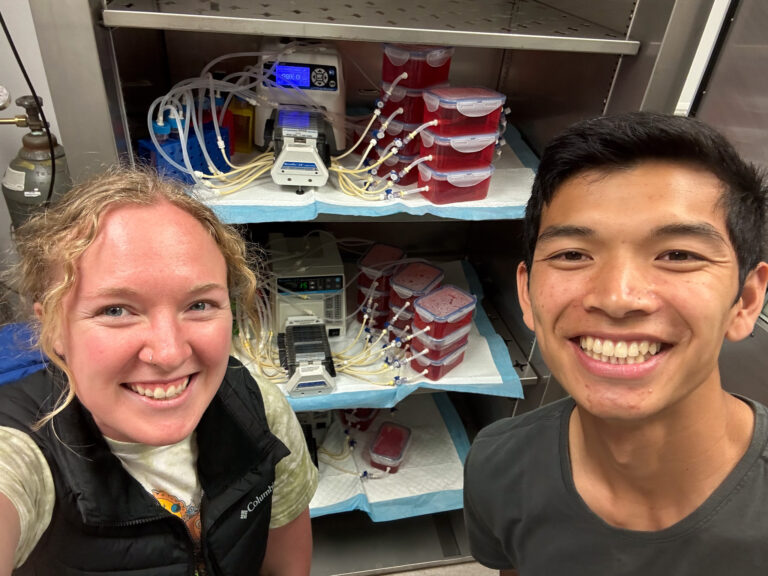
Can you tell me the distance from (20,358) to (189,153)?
1.95 ft

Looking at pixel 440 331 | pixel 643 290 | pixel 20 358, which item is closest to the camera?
pixel 643 290

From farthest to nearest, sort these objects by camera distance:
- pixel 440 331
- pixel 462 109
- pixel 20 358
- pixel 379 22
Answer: pixel 440 331
pixel 462 109
pixel 379 22
pixel 20 358

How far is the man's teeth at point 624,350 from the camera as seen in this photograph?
70 cm

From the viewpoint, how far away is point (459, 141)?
1.28m

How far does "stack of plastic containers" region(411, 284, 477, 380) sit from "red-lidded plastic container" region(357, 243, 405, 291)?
164 mm

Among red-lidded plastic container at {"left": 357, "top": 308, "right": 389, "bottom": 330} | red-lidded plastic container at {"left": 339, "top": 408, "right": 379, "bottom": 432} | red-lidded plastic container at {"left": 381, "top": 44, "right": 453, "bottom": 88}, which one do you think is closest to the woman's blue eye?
red-lidded plastic container at {"left": 381, "top": 44, "right": 453, "bottom": 88}

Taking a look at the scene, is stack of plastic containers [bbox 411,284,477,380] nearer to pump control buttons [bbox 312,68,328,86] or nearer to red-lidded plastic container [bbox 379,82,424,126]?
red-lidded plastic container [bbox 379,82,424,126]

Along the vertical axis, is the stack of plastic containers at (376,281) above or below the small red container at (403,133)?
below

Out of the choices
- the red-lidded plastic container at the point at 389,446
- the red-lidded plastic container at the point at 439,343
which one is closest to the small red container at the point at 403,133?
the red-lidded plastic container at the point at 439,343

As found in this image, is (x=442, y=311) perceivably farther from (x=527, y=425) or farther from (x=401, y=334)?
(x=527, y=425)

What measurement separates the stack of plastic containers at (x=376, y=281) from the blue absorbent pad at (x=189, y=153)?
55 centimetres

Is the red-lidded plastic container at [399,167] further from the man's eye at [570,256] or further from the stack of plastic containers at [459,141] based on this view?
the man's eye at [570,256]

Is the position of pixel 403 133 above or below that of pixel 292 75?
below

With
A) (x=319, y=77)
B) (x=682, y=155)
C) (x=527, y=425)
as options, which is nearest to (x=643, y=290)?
(x=682, y=155)
